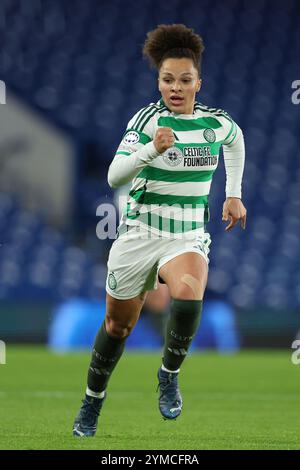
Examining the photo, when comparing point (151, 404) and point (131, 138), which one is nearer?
point (131, 138)

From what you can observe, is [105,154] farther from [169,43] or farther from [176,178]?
[176,178]

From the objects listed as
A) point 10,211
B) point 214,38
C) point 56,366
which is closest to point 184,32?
point 56,366

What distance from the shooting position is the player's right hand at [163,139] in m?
4.91

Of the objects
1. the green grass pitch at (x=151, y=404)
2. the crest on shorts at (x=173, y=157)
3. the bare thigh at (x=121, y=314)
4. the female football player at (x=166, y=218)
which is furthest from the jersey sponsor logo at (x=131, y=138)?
the green grass pitch at (x=151, y=404)

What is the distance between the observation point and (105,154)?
673 inches

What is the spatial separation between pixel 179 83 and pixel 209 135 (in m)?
0.29

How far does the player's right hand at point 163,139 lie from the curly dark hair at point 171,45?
64 centimetres

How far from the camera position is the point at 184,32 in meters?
5.55

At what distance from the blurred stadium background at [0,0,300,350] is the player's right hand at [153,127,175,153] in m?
8.62

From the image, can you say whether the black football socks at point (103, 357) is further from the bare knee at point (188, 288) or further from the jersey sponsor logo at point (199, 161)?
the jersey sponsor logo at point (199, 161)

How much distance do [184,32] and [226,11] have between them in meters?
14.2

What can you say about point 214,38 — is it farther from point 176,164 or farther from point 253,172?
point 176,164

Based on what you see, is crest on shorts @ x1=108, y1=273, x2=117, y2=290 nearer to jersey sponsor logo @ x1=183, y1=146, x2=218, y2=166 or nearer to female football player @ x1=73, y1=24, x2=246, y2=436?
female football player @ x1=73, y1=24, x2=246, y2=436

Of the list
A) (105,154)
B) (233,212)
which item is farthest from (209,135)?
(105,154)
